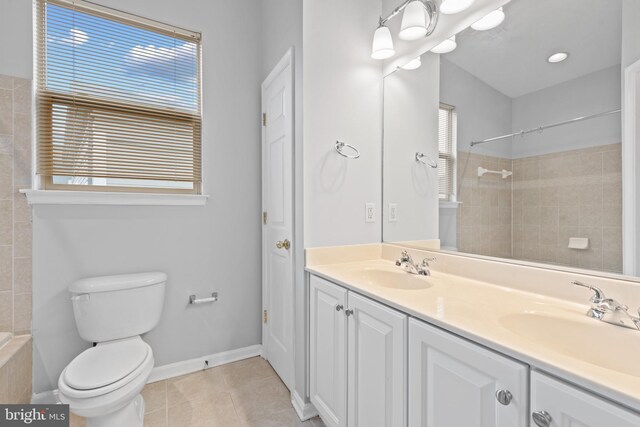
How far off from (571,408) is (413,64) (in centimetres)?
173

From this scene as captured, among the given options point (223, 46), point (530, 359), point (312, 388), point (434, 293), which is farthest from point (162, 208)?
point (530, 359)

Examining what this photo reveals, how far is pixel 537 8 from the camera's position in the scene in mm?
1191

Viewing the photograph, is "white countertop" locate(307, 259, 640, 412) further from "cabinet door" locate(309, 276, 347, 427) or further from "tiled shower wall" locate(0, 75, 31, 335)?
"tiled shower wall" locate(0, 75, 31, 335)

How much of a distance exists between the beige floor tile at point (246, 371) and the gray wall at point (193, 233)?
14 cm

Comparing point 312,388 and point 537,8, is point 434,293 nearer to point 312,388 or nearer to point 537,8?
point 312,388

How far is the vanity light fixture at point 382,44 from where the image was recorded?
1.71m

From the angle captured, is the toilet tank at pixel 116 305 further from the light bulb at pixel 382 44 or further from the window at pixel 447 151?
the light bulb at pixel 382 44

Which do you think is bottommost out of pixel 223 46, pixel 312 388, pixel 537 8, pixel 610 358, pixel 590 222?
pixel 312 388

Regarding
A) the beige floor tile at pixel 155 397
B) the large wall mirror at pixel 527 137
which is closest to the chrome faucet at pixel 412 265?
the large wall mirror at pixel 527 137

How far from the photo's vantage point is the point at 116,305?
5.51 ft

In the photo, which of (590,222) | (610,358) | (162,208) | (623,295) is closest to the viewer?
(610,358)

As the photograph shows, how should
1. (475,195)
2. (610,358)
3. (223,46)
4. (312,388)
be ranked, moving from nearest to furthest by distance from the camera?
(610,358) → (475,195) → (312,388) → (223,46)

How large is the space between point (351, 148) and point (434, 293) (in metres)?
1.01

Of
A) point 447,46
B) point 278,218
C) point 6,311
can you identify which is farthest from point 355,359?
point 6,311
